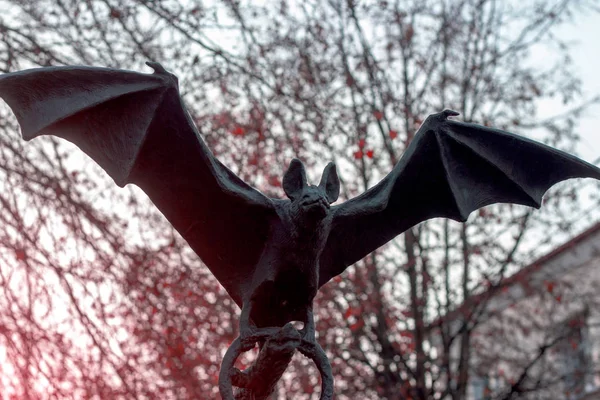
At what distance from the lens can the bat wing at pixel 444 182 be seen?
3.36 m

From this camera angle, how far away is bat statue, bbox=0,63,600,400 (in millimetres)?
3064

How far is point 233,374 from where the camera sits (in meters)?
2.94

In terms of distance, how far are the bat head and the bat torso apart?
3 cm

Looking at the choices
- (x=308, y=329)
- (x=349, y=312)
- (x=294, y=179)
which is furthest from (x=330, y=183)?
(x=349, y=312)

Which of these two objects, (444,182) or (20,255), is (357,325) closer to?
(20,255)

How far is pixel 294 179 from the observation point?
318 cm

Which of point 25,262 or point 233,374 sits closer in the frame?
point 233,374

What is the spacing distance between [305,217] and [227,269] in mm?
455

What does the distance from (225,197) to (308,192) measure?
34 centimetres

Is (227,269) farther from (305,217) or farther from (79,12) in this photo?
(79,12)

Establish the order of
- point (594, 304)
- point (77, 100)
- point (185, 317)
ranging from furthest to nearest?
1. point (594, 304)
2. point (185, 317)
3. point (77, 100)

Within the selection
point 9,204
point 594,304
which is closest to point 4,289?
point 9,204

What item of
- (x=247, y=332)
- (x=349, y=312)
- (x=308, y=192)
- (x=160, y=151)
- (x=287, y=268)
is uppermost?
(x=349, y=312)

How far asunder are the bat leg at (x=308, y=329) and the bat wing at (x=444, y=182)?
298 mm
